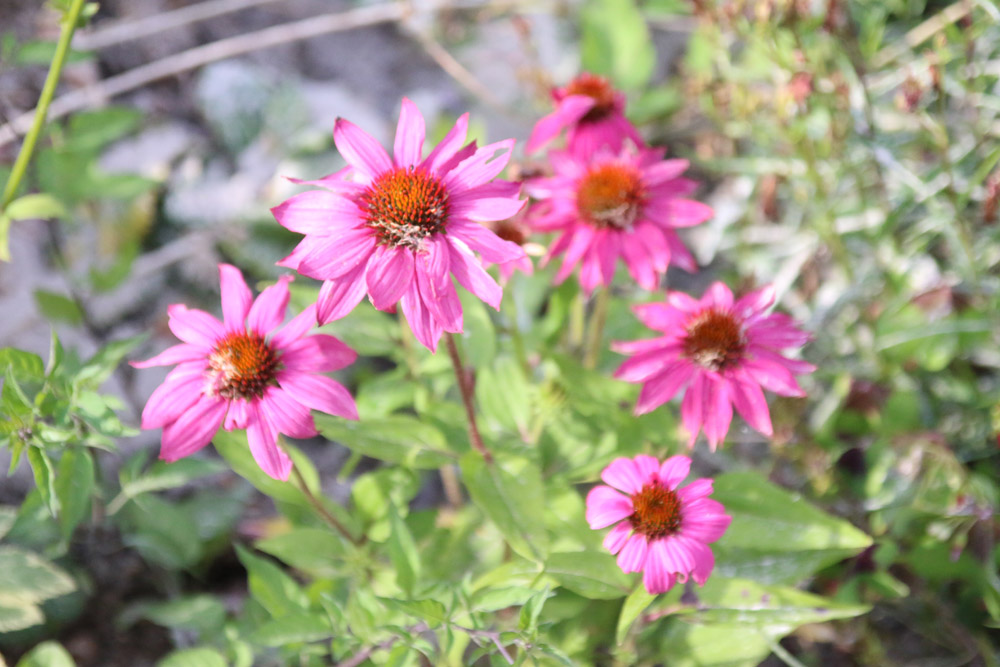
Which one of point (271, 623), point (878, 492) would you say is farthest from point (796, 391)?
point (271, 623)

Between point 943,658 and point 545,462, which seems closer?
point 545,462

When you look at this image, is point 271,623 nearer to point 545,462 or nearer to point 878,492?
point 545,462

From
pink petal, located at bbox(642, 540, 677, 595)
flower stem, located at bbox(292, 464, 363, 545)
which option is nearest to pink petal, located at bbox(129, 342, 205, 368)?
flower stem, located at bbox(292, 464, 363, 545)

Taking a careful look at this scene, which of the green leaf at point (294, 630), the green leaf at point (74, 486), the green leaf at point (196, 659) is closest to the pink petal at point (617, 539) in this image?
the green leaf at point (294, 630)

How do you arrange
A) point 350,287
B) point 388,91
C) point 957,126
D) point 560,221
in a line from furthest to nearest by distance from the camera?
point 388,91
point 957,126
point 560,221
point 350,287

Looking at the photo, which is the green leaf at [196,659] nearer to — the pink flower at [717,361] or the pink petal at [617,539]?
the pink petal at [617,539]

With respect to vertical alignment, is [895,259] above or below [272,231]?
above

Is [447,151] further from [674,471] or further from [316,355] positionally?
[674,471]
